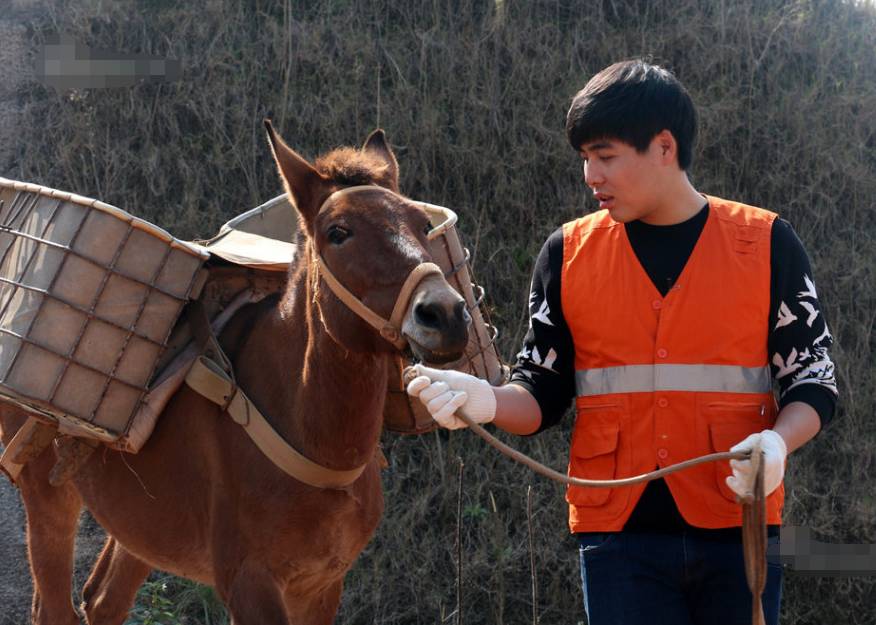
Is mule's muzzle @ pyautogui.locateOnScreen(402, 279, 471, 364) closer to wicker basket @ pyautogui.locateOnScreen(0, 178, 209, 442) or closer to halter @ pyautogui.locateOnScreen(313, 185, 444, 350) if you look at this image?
halter @ pyautogui.locateOnScreen(313, 185, 444, 350)

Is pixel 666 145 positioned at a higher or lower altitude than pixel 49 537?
higher

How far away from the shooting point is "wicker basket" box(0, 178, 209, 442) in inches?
159

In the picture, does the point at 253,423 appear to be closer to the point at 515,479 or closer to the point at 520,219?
the point at 515,479

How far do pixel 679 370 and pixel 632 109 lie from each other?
66 cm

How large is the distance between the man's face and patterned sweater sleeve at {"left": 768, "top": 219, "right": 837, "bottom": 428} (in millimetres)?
351

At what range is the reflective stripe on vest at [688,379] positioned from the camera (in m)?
2.70

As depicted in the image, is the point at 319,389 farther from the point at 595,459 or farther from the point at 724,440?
the point at 724,440

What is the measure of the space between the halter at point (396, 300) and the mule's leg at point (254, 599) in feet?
3.57

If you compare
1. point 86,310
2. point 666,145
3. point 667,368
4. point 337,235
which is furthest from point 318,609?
point 666,145

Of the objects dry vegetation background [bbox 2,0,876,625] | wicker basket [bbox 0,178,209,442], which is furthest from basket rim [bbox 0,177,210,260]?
dry vegetation background [bbox 2,0,876,625]

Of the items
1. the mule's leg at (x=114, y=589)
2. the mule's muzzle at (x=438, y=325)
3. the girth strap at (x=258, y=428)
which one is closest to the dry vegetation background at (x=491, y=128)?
the mule's leg at (x=114, y=589)

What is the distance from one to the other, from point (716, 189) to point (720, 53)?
4.06ft

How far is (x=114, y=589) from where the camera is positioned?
209 inches

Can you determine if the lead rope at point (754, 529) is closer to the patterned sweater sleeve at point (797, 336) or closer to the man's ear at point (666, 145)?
the patterned sweater sleeve at point (797, 336)
